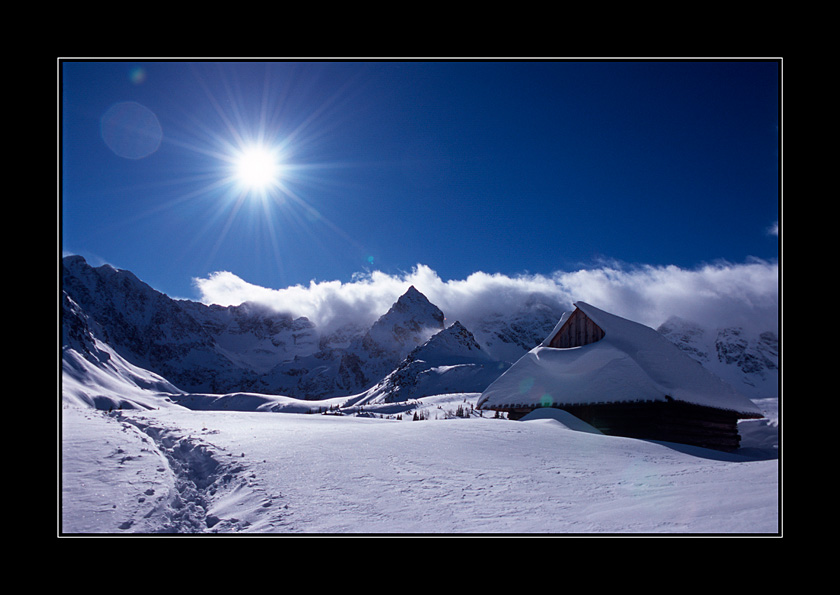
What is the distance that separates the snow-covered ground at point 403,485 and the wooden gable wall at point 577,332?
8891 millimetres

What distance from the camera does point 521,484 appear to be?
19.7ft

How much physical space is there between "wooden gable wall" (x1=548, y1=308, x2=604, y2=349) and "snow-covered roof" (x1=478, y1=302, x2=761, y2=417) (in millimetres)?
322

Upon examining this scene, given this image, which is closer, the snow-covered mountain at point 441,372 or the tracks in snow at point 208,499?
the tracks in snow at point 208,499

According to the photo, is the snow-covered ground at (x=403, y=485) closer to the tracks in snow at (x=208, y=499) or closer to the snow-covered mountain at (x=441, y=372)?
the tracks in snow at (x=208, y=499)

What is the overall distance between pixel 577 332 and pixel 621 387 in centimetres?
482

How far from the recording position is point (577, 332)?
18.7 m

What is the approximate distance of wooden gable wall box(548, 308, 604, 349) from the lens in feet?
59.3

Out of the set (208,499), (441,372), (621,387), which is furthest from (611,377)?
(441,372)

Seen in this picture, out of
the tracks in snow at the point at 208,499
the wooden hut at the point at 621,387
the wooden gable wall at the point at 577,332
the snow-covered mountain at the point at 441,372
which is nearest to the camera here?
the tracks in snow at the point at 208,499

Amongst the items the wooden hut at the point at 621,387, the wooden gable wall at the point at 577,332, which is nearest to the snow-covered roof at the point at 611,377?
the wooden hut at the point at 621,387

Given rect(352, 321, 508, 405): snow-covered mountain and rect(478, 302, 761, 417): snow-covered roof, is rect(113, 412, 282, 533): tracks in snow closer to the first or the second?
rect(478, 302, 761, 417): snow-covered roof

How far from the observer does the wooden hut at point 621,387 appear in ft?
46.2

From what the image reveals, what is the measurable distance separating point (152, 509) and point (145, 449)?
11.8ft
